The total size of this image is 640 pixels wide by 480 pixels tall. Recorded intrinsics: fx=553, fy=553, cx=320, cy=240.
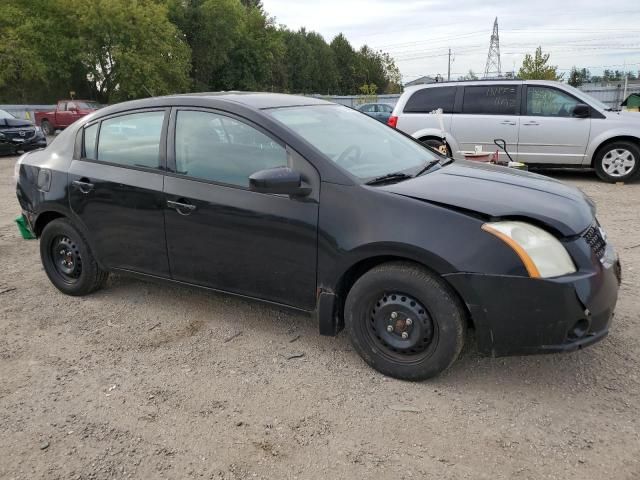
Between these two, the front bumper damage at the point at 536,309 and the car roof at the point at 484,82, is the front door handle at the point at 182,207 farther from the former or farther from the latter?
the car roof at the point at 484,82

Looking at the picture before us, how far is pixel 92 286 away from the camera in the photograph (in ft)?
14.8

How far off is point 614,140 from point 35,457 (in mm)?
9549

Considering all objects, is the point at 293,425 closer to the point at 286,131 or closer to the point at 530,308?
the point at 530,308

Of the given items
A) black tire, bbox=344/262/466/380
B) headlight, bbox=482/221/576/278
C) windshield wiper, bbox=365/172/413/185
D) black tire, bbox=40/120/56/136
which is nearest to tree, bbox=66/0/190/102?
black tire, bbox=40/120/56/136

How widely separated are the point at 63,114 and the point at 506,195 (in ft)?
82.5

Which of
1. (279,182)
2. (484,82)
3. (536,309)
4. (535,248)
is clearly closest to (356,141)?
(279,182)

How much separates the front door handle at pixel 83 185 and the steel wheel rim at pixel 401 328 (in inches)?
92.5

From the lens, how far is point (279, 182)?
10.2 feet

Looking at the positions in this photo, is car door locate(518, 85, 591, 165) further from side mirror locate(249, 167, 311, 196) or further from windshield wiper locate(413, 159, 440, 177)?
side mirror locate(249, 167, 311, 196)

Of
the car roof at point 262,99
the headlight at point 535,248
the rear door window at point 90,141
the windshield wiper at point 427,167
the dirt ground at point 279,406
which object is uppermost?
the car roof at point 262,99

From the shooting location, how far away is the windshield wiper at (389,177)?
3.24m

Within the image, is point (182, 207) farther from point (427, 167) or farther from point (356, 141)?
point (427, 167)

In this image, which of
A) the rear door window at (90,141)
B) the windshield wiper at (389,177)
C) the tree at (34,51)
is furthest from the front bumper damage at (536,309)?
the tree at (34,51)

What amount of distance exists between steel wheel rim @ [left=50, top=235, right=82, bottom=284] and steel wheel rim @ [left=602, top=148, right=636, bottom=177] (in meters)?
8.52
